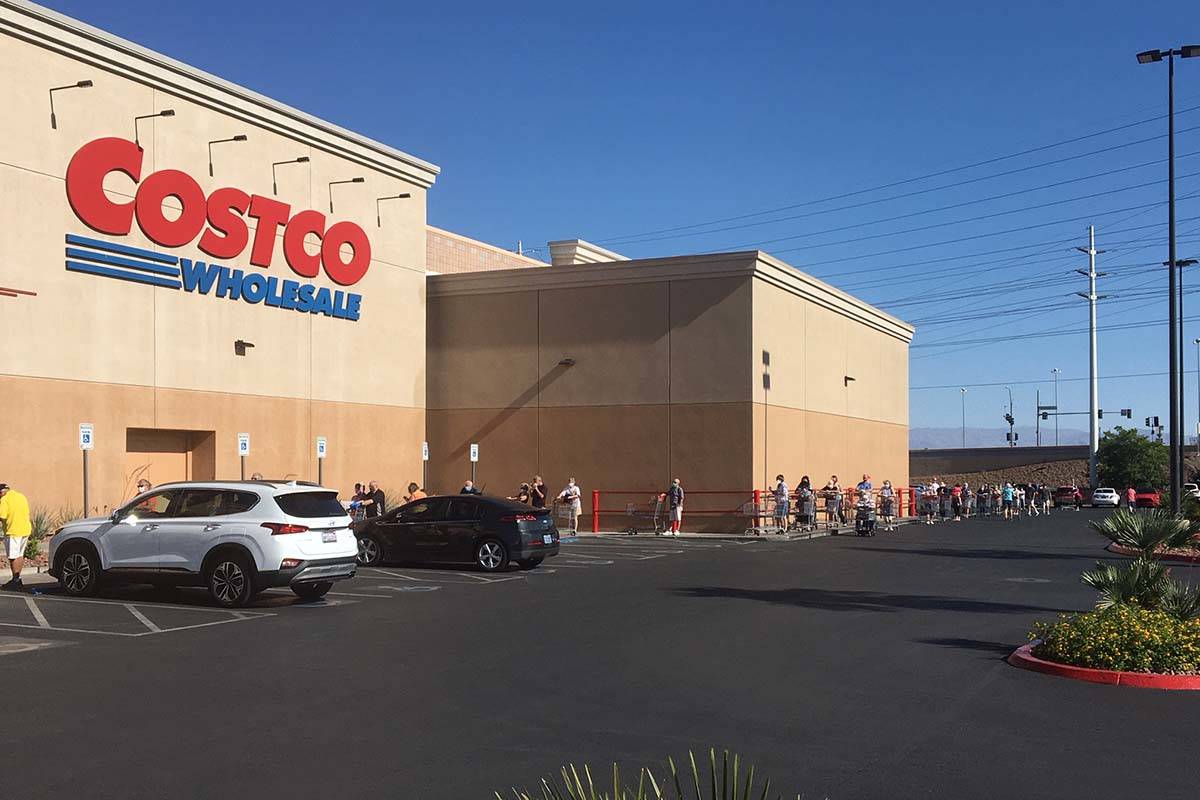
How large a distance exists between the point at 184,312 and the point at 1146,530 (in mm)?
21698

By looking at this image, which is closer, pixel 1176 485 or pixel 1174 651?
pixel 1174 651

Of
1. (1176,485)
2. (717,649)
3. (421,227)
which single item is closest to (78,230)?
(421,227)

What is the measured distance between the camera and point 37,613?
1638 cm

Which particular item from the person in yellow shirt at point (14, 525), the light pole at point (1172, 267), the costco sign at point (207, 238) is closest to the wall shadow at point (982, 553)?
the light pole at point (1172, 267)

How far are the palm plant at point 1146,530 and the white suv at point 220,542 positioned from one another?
13.6 m

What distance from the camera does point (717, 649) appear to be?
43.0 ft

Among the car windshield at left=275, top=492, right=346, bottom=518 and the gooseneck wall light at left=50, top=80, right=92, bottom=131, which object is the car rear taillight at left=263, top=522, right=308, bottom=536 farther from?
the gooseneck wall light at left=50, top=80, right=92, bottom=131

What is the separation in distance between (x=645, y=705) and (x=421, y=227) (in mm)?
29281

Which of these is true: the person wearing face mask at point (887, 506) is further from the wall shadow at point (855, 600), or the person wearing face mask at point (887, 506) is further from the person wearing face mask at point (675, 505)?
the wall shadow at point (855, 600)

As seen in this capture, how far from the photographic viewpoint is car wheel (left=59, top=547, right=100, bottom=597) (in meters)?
18.2

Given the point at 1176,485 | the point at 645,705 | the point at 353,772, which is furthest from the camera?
the point at 1176,485

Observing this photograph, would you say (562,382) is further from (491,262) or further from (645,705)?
(645,705)

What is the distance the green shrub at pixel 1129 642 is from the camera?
Answer: 1109 cm

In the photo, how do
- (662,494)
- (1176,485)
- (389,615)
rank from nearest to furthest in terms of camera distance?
(389,615)
(1176,485)
(662,494)
